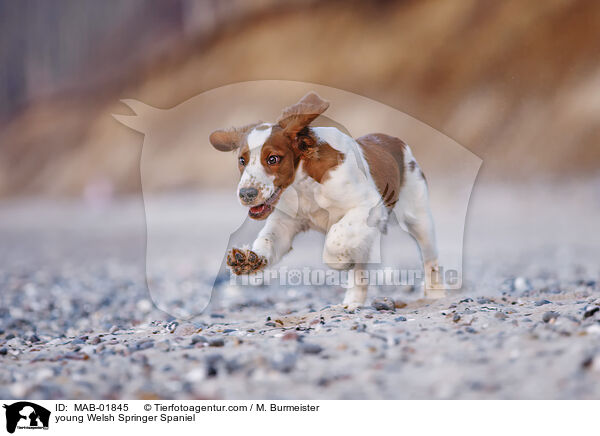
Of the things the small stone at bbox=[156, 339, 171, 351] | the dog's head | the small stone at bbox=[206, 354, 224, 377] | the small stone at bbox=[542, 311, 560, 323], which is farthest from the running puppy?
the small stone at bbox=[542, 311, 560, 323]

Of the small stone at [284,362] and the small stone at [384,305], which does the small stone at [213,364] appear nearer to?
the small stone at [284,362]

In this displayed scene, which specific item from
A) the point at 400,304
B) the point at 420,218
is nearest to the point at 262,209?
the point at 420,218

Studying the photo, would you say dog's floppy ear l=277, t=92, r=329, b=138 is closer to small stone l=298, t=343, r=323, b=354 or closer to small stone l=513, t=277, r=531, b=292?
small stone l=298, t=343, r=323, b=354

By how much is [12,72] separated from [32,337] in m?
23.9

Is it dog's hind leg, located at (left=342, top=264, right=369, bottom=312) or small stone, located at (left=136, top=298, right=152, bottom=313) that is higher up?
dog's hind leg, located at (left=342, top=264, right=369, bottom=312)

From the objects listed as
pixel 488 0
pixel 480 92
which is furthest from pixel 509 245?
pixel 488 0

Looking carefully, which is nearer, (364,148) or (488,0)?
(364,148)

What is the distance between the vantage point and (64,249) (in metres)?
12.7

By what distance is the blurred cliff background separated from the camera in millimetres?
15141

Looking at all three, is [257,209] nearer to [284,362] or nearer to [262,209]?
[262,209]

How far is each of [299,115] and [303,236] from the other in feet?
3.15

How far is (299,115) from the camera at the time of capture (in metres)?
3.25
